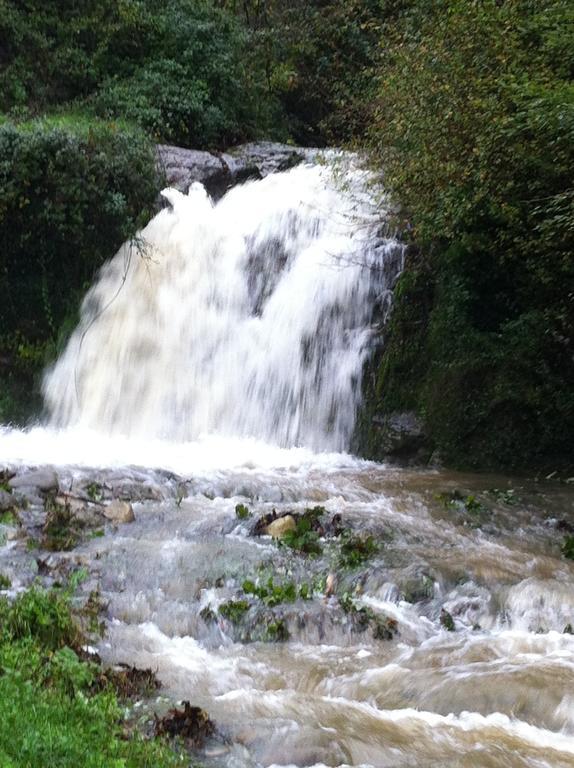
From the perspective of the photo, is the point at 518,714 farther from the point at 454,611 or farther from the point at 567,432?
the point at 567,432

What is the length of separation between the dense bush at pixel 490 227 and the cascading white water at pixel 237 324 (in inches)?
45.1

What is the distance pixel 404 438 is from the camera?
12.1 meters

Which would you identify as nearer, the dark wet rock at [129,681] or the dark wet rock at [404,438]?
the dark wet rock at [129,681]

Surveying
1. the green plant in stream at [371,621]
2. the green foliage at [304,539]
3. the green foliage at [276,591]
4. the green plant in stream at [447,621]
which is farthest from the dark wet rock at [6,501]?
the green plant in stream at [447,621]

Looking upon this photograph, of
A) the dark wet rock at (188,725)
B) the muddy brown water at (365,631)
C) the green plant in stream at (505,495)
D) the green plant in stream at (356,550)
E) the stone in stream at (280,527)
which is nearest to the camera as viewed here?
the dark wet rock at (188,725)

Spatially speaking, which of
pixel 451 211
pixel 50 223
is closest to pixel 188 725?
pixel 451 211

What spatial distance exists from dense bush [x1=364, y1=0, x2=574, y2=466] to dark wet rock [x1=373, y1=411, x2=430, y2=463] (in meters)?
0.23

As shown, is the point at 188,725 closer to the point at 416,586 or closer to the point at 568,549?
the point at 416,586

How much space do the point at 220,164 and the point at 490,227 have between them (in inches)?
318

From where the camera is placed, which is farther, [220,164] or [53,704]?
[220,164]

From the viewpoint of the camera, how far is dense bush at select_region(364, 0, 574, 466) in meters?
10.4

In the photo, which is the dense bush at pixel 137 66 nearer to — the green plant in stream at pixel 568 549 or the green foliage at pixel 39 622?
the green plant in stream at pixel 568 549

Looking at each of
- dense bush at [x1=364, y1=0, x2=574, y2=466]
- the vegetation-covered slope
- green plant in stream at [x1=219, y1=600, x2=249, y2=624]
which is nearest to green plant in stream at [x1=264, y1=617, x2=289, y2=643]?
green plant in stream at [x1=219, y1=600, x2=249, y2=624]

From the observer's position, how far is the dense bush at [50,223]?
579 inches
